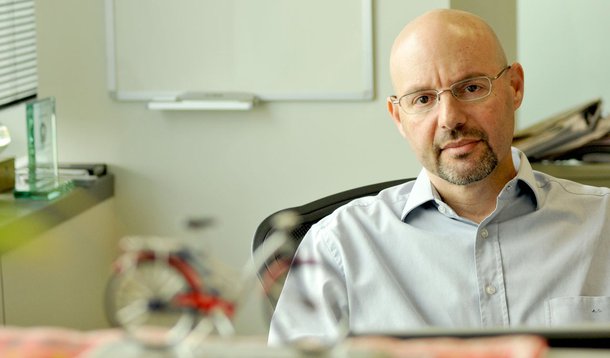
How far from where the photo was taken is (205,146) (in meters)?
3.02

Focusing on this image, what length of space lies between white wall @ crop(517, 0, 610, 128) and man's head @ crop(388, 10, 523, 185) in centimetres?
157

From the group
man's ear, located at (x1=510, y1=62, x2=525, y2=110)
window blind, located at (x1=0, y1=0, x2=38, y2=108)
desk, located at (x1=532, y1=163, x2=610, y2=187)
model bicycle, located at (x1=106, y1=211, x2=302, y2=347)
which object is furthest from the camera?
window blind, located at (x1=0, y1=0, x2=38, y2=108)

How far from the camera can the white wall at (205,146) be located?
2.94m

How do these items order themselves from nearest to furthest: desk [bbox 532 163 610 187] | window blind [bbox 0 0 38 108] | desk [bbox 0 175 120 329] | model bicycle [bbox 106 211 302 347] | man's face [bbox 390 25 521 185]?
model bicycle [bbox 106 211 302 347], man's face [bbox 390 25 521 185], desk [bbox 0 175 120 329], desk [bbox 532 163 610 187], window blind [bbox 0 0 38 108]

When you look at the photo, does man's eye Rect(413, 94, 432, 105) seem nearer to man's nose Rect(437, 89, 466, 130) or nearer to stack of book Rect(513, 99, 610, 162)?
man's nose Rect(437, 89, 466, 130)

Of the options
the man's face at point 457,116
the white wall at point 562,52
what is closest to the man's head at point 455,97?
the man's face at point 457,116

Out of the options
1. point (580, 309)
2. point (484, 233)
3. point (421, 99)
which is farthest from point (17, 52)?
point (580, 309)

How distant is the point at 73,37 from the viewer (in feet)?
9.92

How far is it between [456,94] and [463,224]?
22 cm

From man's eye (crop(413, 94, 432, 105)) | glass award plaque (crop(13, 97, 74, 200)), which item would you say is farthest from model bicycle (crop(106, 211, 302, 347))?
glass award plaque (crop(13, 97, 74, 200))

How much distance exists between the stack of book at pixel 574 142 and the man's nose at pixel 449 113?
3.45ft

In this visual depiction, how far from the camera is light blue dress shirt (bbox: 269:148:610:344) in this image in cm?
163

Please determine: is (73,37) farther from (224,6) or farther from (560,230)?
(560,230)

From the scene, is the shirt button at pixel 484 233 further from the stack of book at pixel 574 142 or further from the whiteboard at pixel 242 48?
the whiteboard at pixel 242 48
